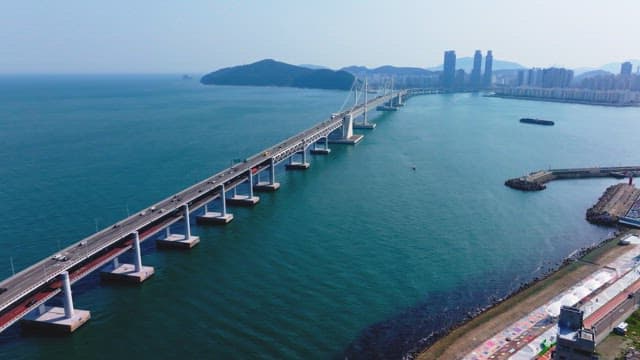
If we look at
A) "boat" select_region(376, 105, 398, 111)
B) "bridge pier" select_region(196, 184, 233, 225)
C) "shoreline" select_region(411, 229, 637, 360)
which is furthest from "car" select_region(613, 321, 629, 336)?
"boat" select_region(376, 105, 398, 111)

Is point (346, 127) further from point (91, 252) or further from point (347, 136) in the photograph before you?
point (91, 252)

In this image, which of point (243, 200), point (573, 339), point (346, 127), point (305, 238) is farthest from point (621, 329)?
point (346, 127)

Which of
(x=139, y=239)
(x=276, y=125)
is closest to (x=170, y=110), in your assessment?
(x=276, y=125)

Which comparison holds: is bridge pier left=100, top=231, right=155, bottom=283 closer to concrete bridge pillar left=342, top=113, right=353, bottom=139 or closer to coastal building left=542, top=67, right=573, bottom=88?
concrete bridge pillar left=342, top=113, right=353, bottom=139

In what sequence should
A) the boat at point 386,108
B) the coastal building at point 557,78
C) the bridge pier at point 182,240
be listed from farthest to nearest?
the coastal building at point 557,78 < the boat at point 386,108 < the bridge pier at point 182,240

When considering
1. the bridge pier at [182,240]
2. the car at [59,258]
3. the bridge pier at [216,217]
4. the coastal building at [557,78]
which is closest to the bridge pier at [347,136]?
the bridge pier at [216,217]

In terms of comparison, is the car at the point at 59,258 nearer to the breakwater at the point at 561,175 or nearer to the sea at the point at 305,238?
the sea at the point at 305,238
